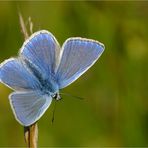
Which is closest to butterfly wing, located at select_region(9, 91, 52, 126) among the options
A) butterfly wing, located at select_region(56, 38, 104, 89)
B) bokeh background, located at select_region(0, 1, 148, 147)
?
butterfly wing, located at select_region(56, 38, 104, 89)

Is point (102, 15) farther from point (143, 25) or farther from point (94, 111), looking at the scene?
point (94, 111)

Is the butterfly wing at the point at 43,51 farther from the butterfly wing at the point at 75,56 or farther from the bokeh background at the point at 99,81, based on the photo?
the bokeh background at the point at 99,81

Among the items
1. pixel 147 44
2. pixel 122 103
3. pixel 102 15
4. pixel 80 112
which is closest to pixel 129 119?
pixel 122 103

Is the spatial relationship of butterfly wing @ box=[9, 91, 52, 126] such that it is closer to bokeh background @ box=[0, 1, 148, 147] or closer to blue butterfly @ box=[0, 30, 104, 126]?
blue butterfly @ box=[0, 30, 104, 126]

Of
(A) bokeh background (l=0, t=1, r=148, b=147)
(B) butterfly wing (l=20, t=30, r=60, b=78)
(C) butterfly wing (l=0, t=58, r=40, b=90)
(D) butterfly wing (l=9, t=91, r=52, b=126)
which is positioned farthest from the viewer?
(A) bokeh background (l=0, t=1, r=148, b=147)

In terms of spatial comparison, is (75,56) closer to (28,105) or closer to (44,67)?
(44,67)

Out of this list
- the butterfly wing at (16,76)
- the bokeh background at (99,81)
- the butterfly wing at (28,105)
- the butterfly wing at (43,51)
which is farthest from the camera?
the bokeh background at (99,81)

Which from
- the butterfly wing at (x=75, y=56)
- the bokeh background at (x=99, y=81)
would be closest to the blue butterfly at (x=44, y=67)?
the butterfly wing at (x=75, y=56)
